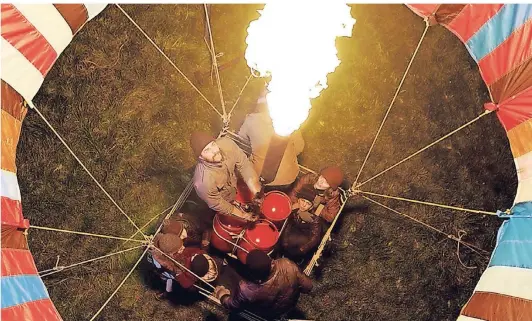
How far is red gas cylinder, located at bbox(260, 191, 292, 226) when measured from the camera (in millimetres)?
4594

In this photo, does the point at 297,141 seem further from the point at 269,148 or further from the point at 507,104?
the point at 507,104

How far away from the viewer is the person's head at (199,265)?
4.54m

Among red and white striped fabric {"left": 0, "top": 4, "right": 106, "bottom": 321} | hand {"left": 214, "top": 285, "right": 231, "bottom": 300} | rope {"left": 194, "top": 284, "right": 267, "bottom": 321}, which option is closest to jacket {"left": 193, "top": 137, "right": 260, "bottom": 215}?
hand {"left": 214, "top": 285, "right": 231, "bottom": 300}

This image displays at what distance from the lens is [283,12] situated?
3.87 meters

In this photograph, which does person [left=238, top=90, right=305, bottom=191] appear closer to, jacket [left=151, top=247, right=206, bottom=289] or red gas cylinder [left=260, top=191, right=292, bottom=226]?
red gas cylinder [left=260, top=191, right=292, bottom=226]

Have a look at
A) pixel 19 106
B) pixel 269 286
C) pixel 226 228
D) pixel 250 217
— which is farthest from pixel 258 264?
pixel 19 106

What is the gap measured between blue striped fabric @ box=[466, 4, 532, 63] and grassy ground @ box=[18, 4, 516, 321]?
1.42 m

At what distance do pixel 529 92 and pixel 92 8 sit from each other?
9.08 feet

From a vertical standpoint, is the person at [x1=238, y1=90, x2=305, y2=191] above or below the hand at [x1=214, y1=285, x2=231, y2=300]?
above

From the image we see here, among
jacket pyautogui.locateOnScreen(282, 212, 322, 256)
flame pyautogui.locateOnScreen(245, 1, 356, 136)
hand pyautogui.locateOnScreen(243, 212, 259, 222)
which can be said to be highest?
flame pyautogui.locateOnScreen(245, 1, 356, 136)

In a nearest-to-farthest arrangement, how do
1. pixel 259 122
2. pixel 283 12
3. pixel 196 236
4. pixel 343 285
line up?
pixel 283 12 → pixel 259 122 → pixel 196 236 → pixel 343 285

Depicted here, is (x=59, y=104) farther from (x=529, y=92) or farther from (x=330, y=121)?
(x=529, y=92)

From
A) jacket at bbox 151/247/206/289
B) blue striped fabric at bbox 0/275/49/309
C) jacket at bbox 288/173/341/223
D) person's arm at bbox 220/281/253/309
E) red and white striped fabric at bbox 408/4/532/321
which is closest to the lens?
blue striped fabric at bbox 0/275/49/309

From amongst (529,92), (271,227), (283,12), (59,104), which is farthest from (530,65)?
(59,104)
